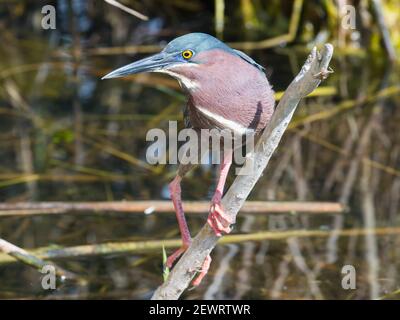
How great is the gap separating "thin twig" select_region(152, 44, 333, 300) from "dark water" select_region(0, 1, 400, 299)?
1023mm

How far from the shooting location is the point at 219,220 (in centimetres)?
274

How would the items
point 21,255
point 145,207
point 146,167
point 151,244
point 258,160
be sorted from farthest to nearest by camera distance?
point 146,167 → point 145,207 → point 151,244 → point 21,255 → point 258,160

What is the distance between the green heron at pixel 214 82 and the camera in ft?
8.83

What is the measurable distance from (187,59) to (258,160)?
421 millimetres

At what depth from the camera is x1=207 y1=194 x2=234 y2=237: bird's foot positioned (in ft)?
8.97

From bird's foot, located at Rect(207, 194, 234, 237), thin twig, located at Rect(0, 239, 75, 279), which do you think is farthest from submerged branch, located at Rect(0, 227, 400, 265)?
bird's foot, located at Rect(207, 194, 234, 237)

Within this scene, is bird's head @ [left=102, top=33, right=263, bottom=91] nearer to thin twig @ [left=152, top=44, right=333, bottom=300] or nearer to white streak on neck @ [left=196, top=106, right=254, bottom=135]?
white streak on neck @ [left=196, top=106, right=254, bottom=135]

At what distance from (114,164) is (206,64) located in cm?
279

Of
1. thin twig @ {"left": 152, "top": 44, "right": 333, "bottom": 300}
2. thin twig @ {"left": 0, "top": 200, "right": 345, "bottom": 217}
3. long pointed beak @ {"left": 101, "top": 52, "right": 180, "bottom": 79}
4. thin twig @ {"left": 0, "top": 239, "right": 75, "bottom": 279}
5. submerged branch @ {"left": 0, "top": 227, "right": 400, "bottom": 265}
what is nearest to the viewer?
thin twig @ {"left": 152, "top": 44, "right": 333, "bottom": 300}

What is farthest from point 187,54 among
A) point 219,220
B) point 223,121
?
point 219,220

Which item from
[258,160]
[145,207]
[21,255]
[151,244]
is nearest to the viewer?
[258,160]

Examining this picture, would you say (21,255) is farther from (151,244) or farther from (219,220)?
(219,220)

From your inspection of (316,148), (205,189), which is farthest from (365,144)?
(205,189)

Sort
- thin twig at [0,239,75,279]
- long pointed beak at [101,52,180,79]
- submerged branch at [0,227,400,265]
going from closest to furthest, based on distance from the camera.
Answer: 1. long pointed beak at [101,52,180,79]
2. thin twig at [0,239,75,279]
3. submerged branch at [0,227,400,265]
